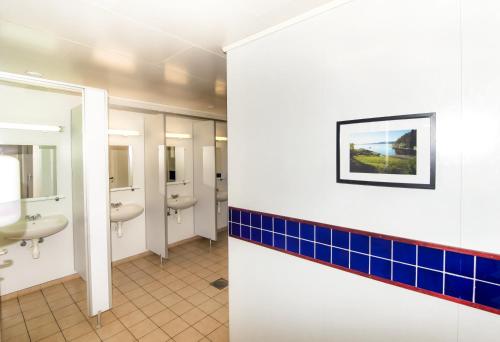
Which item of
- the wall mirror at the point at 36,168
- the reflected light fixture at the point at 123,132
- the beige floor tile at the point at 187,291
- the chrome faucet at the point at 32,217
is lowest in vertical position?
the beige floor tile at the point at 187,291

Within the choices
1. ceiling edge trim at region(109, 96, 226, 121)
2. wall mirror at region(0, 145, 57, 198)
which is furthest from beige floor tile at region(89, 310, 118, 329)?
ceiling edge trim at region(109, 96, 226, 121)

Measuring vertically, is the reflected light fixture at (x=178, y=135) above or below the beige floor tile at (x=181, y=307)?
above

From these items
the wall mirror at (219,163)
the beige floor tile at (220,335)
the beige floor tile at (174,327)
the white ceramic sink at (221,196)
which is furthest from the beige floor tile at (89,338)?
the wall mirror at (219,163)

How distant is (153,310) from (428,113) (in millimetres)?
2758

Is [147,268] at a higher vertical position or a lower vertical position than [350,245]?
lower

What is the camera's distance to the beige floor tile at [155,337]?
2.05 m

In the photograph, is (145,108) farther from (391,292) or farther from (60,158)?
(391,292)

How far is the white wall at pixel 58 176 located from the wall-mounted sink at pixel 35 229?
3.9 inches

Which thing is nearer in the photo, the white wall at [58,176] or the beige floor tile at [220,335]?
the beige floor tile at [220,335]

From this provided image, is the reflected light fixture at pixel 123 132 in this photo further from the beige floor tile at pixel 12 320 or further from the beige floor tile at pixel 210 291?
the beige floor tile at pixel 210 291

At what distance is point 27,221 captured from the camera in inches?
105

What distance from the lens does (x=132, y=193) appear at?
360cm

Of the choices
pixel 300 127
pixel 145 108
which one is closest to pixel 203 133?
pixel 145 108

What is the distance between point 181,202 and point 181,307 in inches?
65.3
